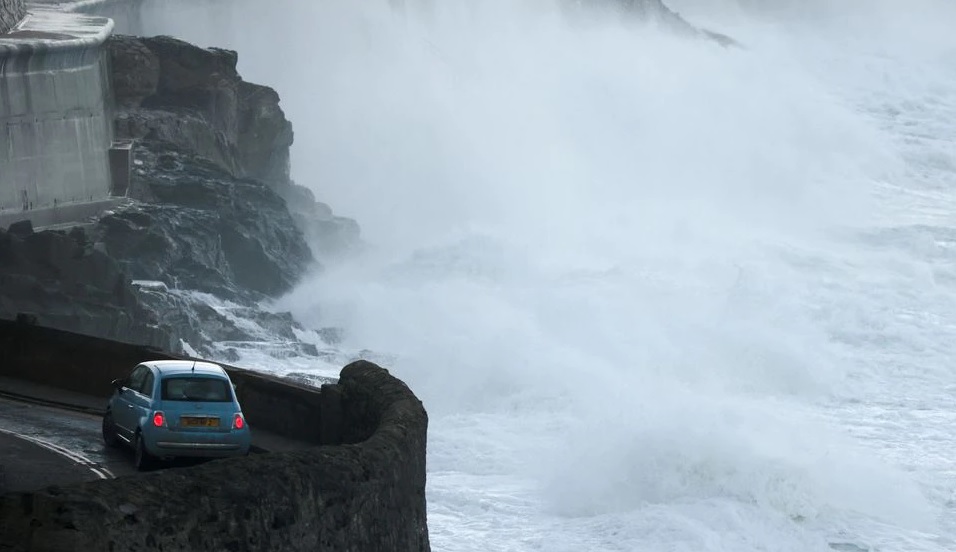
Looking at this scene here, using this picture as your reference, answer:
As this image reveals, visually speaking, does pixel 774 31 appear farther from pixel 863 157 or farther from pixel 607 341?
pixel 607 341

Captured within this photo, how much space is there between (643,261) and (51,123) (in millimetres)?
20656

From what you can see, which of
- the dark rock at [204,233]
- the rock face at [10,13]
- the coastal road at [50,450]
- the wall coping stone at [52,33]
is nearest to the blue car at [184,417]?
the coastal road at [50,450]

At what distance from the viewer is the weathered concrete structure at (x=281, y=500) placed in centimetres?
616

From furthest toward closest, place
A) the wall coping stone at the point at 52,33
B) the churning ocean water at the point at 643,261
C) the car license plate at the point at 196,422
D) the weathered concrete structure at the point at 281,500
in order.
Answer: the wall coping stone at the point at 52,33
the churning ocean water at the point at 643,261
the car license plate at the point at 196,422
the weathered concrete structure at the point at 281,500

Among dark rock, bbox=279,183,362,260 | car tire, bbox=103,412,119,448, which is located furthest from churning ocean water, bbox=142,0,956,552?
car tire, bbox=103,412,119,448

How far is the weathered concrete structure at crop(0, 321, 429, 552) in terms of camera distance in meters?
6.16

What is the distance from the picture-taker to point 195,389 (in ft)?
38.7

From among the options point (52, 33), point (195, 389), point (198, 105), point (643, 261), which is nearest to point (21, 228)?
point (52, 33)

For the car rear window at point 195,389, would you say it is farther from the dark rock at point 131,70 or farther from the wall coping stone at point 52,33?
the dark rock at point 131,70

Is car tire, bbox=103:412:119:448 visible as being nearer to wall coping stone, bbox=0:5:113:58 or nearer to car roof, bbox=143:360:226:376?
car roof, bbox=143:360:226:376

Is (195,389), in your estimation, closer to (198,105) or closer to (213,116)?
(198,105)

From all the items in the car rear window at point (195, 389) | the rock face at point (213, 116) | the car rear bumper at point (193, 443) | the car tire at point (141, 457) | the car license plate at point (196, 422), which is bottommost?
the rock face at point (213, 116)

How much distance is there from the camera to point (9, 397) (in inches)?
599

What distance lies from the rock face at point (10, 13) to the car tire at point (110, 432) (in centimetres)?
1687
